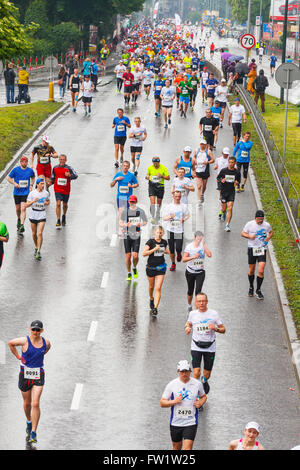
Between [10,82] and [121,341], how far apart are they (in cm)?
2919

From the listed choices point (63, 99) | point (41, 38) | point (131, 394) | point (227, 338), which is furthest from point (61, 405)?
point (41, 38)

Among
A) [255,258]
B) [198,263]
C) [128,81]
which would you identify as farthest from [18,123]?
[198,263]

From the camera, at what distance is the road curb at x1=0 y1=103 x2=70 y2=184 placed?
29.1 meters

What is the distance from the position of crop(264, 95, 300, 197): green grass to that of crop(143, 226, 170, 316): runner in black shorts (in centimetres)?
1068

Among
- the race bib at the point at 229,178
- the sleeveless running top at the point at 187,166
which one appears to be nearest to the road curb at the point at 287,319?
the race bib at the point at 229,178

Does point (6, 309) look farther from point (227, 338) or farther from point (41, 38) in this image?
point (41, 38)

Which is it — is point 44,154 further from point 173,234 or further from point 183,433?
point 183,433

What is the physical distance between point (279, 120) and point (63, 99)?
10819 millimetres

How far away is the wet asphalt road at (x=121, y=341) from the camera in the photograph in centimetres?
1270

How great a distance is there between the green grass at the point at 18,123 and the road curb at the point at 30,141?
0.14m

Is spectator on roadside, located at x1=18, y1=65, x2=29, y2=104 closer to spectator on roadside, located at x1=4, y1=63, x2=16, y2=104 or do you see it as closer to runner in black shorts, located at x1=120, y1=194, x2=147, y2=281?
spectator on roadside, located at x1=4, y1=63, x2=16, y2=104

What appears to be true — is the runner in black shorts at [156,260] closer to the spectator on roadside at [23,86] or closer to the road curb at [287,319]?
the road curb at [287,319]

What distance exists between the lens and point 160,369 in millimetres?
14742

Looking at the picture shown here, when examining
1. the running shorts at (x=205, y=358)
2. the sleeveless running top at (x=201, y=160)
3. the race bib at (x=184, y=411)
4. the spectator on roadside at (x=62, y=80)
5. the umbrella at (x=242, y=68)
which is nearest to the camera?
the race bib at (x=184, y=411)
